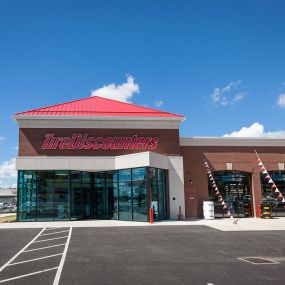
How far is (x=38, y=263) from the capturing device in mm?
10812

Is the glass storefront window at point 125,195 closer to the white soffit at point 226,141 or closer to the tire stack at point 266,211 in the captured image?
the white soffit at point 226,141

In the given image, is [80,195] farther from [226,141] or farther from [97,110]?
[226,141]

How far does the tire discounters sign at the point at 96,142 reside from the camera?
1057 inches

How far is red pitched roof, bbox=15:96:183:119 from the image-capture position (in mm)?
28000

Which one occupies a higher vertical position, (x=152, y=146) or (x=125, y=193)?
(x=152, y=146)

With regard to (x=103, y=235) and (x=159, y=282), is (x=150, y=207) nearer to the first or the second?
(x=103, y=235)

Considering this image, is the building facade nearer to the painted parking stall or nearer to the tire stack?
the tire stack

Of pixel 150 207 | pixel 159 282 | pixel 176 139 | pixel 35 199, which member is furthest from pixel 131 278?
pixel 176 139

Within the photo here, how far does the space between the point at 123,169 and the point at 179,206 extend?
5.15 meters

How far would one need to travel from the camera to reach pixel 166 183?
1086 inches

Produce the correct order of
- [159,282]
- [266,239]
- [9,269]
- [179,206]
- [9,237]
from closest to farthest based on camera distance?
[159,282] → [9,269] → [266,239] → [9,237] → [179,206]

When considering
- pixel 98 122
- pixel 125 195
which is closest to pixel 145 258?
pixel 125 195

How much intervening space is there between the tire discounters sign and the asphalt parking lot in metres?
9.67

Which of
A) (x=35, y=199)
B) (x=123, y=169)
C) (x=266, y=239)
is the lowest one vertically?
(x=266, y=239)
